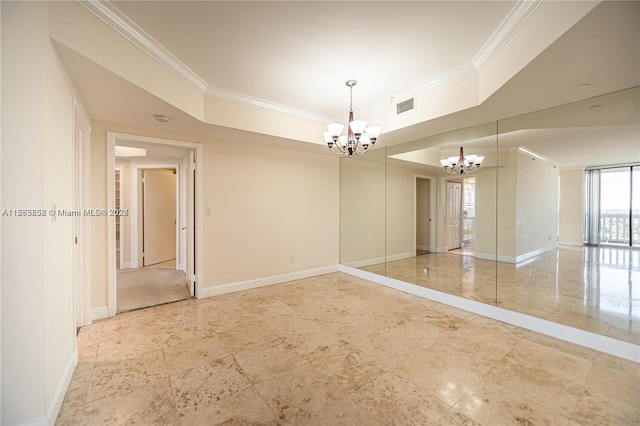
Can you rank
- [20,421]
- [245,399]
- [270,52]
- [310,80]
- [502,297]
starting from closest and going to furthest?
[20,421] < [245,399] < [270,52] < [310,80] < [502,297]

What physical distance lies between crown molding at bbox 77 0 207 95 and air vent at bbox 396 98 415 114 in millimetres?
2531

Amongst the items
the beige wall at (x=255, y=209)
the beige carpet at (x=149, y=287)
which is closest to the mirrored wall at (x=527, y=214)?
the beige wall at (x=255, y=209)

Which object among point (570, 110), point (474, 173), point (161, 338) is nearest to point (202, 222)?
point (161, 338)

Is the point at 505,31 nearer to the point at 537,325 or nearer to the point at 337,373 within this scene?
the point at 537,325

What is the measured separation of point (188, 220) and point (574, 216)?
5843 millimetres

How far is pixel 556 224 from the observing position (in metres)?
4.17

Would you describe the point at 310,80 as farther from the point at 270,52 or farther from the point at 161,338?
the point at 161,338

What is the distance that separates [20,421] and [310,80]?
3.57 m

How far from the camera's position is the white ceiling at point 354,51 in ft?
6.26

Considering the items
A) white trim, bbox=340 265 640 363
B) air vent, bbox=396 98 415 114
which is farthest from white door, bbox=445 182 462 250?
air vent, bbox=396 98 415 114

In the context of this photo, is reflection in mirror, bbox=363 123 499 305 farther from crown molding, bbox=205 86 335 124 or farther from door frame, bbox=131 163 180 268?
door frame, bbox=131 163 180 268

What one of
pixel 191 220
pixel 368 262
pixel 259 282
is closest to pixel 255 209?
pixel 191 220

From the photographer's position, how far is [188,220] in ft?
13.3

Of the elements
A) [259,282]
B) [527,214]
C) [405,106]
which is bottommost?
[259,282]
